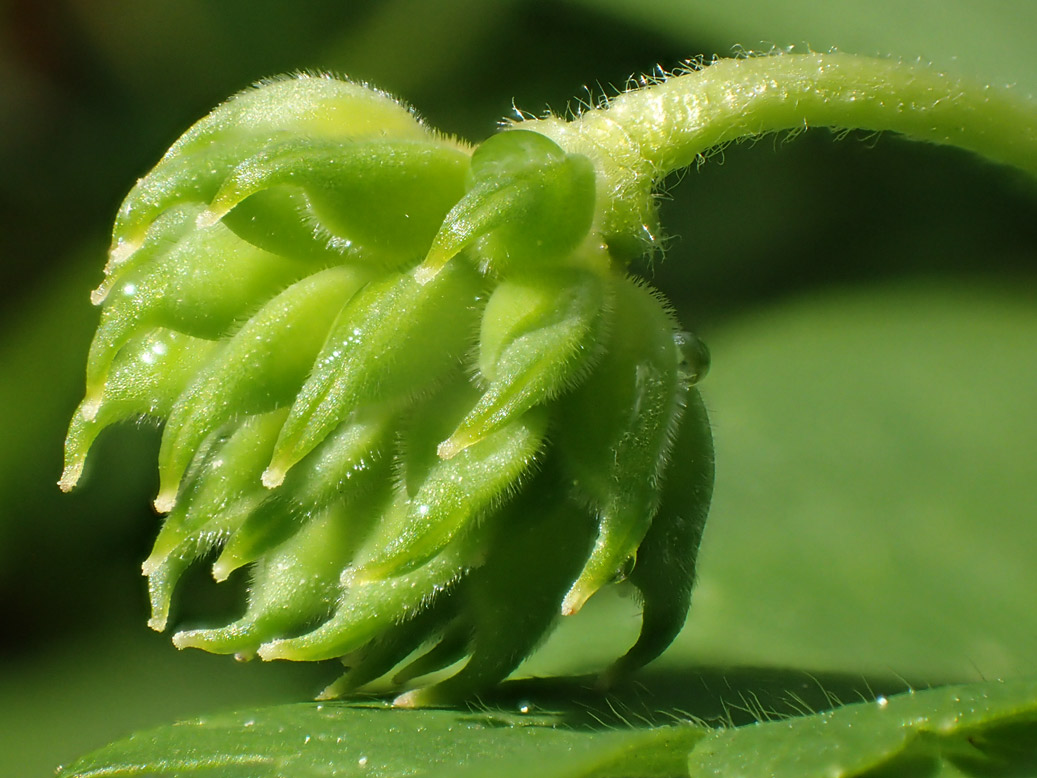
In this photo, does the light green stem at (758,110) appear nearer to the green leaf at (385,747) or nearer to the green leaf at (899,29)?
the green leaf at (385,747)

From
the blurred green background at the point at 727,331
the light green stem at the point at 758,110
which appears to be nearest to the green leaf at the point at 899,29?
the blurred green background at the point at 727,331

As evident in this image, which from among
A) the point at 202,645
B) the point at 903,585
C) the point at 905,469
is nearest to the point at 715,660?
the point at 903,585

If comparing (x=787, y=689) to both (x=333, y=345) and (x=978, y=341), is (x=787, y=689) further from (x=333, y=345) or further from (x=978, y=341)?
(x=978, y=341)

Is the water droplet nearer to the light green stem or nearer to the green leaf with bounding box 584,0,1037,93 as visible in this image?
the light green stem

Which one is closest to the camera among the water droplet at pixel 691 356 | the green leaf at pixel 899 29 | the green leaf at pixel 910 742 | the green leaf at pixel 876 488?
the green leaf at pixel 910 742

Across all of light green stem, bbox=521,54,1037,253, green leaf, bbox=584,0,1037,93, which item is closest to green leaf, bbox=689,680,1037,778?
light green stem, bbox=521,54,1037,253

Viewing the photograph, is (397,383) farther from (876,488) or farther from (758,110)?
(876,488)

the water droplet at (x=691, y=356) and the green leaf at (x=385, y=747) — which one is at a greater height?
the water droplet at (x=691, y=356)
